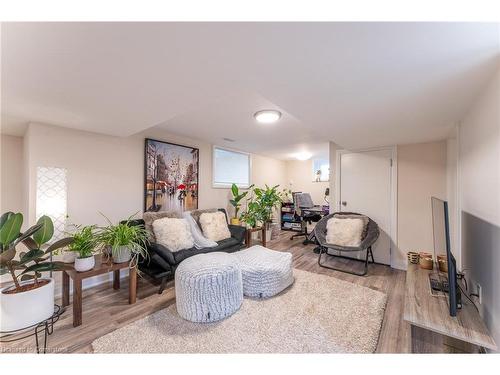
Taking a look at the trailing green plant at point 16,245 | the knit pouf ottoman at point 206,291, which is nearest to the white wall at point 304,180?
the knit pouf ottoman at point 206,291

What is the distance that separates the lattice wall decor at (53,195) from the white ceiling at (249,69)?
1.97ft

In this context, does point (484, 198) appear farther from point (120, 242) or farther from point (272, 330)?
point (120, 242)

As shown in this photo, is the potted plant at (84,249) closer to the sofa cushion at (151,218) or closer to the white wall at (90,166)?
the sofa cushion at (151,218)

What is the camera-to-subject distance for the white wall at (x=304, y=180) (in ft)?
21.0

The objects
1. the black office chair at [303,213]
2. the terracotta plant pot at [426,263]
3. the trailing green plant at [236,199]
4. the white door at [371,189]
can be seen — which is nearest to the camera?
the terracotta plant pot at [426,263]

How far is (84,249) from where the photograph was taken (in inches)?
76.2

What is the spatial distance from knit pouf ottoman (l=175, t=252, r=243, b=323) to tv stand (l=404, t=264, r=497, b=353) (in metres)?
1.39

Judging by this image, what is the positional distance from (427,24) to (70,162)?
11.2 ft

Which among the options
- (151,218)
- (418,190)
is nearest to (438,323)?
(418,190)

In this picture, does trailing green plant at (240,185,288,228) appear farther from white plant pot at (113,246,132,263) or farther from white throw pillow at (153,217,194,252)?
white plant pot at (113,246,132,263)

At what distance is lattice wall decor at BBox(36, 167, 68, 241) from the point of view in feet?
7.50

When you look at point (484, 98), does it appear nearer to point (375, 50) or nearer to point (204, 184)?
point (375, 50)

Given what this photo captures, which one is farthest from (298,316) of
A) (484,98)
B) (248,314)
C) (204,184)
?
(204,184)
